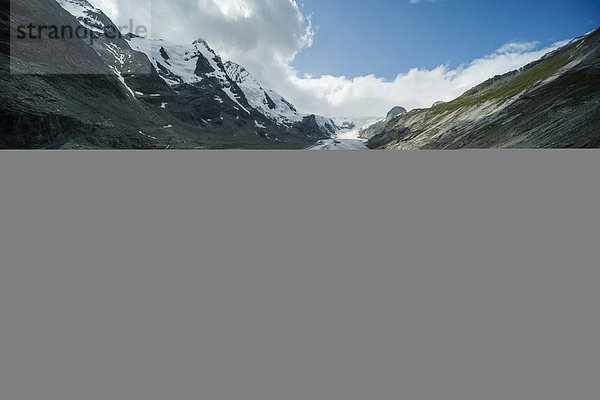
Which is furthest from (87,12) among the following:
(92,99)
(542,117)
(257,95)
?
(542,117)

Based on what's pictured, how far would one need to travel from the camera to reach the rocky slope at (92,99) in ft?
78.4

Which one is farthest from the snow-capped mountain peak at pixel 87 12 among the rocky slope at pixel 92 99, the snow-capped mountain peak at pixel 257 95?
the snow-capped mountain peak at pixel 257 95

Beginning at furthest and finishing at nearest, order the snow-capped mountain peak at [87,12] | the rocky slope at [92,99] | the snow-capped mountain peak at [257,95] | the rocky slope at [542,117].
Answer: the snow-capped mountain peak at [257,95] → the snow-capped mountain peak at [87,12] → the rocky slope at [92,99] → the rocky slope at [542,117]

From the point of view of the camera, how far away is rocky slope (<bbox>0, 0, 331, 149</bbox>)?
23.9m

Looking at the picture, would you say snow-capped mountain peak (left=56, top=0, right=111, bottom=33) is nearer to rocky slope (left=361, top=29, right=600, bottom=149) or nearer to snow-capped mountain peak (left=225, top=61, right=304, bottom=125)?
snow-capped mountain peak (left=225, top=61, right=304, bottom=125)

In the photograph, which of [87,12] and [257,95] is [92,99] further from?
[257,95]

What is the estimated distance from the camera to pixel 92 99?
3784 cm

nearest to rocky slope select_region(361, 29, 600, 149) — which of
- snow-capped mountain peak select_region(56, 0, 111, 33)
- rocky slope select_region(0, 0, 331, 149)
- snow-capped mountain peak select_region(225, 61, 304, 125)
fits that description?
rocky slope select_region(0, 0, 331, 149)

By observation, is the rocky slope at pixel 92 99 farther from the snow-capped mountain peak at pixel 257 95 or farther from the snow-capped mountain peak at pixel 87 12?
the snow-capped mountain peak at pixel 257 95

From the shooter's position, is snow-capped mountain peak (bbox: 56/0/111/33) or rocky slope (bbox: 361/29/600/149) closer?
rocky slope (bbox: 361/29/600/149)

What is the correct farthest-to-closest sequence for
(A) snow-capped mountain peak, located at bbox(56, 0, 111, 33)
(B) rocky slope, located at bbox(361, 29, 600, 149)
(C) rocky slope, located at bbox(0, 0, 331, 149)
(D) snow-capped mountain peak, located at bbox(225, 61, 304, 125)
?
(D) snow-capped mountain peak, located at bbox(225, 61, 304, 125), (A) snow-capped mountain peak, located at bbox(56, 0, 111, 33), (C) rocky slope, located at bbox(0, 0, 331, 149), (B) rocky slope, located at bbox(361, 29, 600, 149)

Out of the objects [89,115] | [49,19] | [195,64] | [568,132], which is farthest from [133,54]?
[568,132]

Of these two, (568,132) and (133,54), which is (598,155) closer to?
(568,132)

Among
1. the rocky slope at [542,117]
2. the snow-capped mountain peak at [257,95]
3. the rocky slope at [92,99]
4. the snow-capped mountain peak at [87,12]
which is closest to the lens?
the rocky slope at [542,117]
